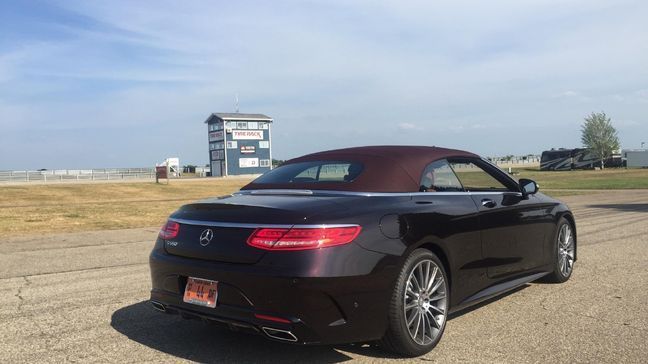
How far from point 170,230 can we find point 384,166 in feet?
5.63

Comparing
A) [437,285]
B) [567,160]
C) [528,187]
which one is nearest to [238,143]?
[567,160]

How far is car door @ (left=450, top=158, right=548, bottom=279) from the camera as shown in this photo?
192 inches

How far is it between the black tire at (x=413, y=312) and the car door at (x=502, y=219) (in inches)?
29.2

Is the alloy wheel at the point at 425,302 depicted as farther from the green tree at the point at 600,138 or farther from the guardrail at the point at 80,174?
the green tree at the point at 600,138

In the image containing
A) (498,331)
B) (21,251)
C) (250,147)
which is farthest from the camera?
(250,147)

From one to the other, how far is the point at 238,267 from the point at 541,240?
3501mm

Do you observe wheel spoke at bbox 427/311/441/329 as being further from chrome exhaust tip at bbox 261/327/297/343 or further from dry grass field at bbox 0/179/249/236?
dry grass field at bbox 0/179/249/236

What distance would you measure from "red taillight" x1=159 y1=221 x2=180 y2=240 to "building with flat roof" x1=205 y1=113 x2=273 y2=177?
65.3 metres

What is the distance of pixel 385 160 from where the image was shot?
451 cm

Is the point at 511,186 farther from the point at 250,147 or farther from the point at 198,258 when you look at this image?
the point at 250,147

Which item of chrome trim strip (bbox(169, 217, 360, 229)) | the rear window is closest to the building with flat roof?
A: the rear window

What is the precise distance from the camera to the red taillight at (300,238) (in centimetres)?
351

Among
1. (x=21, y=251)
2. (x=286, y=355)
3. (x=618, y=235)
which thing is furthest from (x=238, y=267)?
(x=618, y=235)

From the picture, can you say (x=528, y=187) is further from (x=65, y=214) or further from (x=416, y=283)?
(x=65, y=214)
